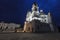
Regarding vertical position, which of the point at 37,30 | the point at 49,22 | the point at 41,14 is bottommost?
the point at 37,30

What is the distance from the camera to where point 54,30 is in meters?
72.2

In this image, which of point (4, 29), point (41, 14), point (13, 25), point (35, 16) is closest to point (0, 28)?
point (4, 29)

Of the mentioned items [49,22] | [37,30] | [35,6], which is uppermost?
[35,6]

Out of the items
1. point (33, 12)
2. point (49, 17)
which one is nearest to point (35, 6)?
point (33, 12)

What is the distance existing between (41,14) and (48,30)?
56.7 ft

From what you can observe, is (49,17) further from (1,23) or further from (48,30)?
(1,23)

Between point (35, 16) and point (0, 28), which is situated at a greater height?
point (35, 16)

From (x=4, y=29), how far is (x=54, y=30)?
29.7 m

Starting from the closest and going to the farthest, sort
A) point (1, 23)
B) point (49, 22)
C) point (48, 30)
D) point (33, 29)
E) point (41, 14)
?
point (33, 29), point (48, 30), point (49, 22), point (1, 23), point (41, 14)

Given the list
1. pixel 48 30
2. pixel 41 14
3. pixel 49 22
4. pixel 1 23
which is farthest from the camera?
pixel 41 14

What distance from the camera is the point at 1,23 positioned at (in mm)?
76000

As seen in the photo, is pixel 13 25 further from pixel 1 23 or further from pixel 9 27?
pixel 1 23

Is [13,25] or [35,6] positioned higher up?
[35,6]

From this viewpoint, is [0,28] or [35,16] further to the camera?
[35,16]
